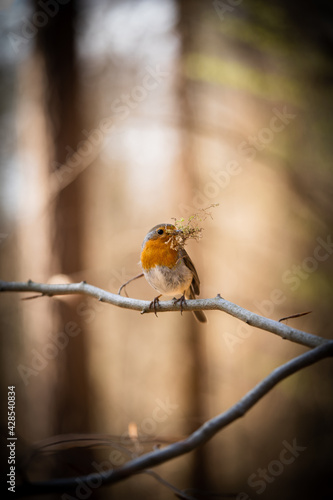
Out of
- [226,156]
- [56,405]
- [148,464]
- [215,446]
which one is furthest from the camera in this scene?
[215,446]

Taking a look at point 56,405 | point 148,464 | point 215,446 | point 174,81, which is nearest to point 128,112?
point 174,81

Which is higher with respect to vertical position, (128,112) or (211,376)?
(128,112)

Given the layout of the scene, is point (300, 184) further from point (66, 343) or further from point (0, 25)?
point (0, 25)

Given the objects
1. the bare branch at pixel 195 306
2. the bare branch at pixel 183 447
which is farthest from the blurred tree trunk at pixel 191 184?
the bare branch at pixel 183 447

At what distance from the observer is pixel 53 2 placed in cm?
230

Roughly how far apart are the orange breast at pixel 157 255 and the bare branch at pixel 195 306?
144 mm

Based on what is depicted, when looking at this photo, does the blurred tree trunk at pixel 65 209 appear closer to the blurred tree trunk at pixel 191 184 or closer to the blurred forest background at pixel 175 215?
the blurred forest background at pixel 175 215

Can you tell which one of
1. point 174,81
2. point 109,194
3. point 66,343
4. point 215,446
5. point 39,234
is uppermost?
point 174,81

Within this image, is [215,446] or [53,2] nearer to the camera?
[53,2]

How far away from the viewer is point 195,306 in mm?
715

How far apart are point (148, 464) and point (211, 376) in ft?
7.12

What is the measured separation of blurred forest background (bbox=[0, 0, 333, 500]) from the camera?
228cm

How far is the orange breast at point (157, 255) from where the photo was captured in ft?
3.18

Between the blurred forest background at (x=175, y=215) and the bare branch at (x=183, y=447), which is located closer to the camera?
the bare branch at (x=183, y=447)
